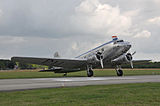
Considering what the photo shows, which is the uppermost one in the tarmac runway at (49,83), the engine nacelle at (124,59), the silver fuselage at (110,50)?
the silver fuselage at (110,50)

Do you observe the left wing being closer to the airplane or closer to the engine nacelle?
the airplane

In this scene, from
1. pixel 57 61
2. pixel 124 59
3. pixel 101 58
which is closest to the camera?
pixel 101 58

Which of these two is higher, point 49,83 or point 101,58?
point 101,58


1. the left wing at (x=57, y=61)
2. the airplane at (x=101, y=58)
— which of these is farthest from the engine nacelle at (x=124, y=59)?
the left wing at (x=57, y=61)

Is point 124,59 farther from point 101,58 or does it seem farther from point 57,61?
point 57,61

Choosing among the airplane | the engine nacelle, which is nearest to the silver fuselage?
the airplane

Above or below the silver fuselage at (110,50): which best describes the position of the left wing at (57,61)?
below

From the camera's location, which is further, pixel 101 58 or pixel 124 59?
pixel 124 59

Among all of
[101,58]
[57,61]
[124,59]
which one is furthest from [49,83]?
[124,59]

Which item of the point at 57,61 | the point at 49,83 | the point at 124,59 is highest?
the point at 57,61

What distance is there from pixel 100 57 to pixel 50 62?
8.34 metres

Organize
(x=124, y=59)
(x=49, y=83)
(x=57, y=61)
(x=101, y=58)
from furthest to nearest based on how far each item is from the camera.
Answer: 1. (x=124, y=59)
2. (x=57, y=61)
3. (x=101, y=58)
4. (x=49, y=83)

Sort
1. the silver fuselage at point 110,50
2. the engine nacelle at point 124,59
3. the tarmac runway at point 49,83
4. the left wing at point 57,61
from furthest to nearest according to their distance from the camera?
the engine nacelle at point 124,59 < the silver fuselage at point 110,50 < the left wing at point 57,61 < the tarmac runway at point 49,83

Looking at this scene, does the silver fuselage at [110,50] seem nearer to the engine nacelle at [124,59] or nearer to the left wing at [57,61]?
the engine nacelle at [124,59]
